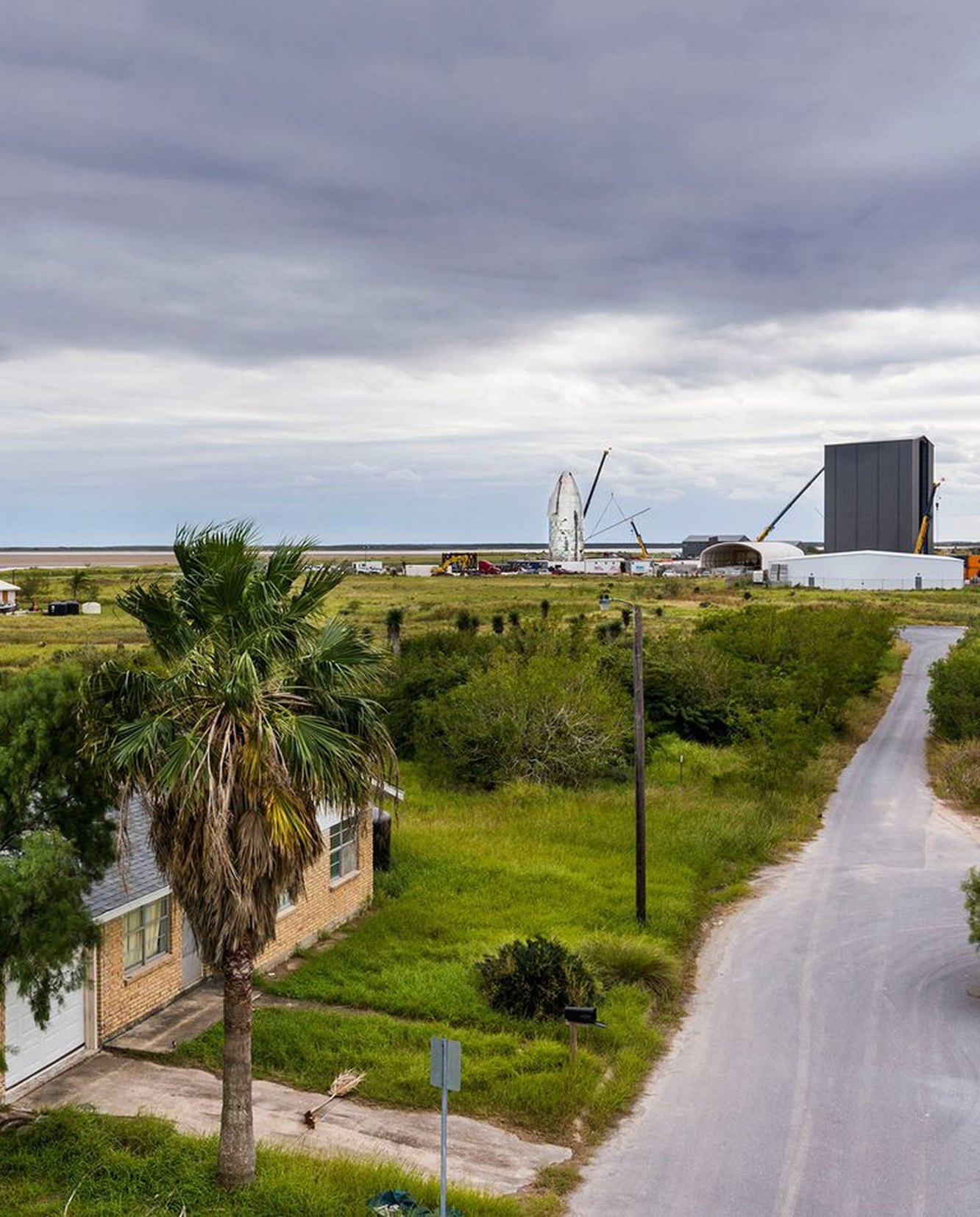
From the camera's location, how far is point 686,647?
49.4 m

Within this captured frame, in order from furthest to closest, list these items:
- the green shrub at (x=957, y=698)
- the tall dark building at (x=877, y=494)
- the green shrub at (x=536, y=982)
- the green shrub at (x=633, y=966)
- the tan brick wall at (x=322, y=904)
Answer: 1. the tall dark building at (x=877, y=494)
2. the green shrub at (x=957, y=698)
3. the tan brick wall at (x=322, y=904)
4. the green shrub at (x=633, y=966)
5. the green shrub at (x=536, y=982)

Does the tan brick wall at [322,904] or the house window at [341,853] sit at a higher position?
the house window at [341,853]

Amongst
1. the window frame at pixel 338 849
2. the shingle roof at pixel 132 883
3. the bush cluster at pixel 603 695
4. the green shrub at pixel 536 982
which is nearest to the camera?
the shingle roof at pixel 132 883

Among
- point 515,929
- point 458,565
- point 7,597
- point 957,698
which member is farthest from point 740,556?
point 515,929

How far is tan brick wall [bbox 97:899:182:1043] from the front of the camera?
16625 mm

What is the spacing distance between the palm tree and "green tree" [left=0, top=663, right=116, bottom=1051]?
0.58 m

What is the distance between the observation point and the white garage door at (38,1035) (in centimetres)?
1491

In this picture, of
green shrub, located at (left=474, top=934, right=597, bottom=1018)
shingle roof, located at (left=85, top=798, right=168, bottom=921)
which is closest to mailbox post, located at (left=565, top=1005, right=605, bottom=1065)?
green shrub, located at (left=474, top=934, right=597, bottom=1018)

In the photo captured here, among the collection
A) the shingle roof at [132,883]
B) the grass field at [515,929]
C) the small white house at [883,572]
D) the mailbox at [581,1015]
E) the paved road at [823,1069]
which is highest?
the small white house at [883,572]

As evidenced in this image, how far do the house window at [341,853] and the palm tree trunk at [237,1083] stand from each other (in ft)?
32.8

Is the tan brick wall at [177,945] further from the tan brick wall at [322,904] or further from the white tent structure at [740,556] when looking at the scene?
the white tent structure at [740,556]

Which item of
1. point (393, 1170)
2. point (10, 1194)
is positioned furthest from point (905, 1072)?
point (10, 1194)

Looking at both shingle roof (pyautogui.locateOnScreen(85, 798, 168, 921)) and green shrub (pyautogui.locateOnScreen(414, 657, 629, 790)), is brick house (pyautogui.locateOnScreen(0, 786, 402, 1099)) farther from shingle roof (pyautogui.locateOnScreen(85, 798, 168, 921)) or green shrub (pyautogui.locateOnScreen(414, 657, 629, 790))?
green shrub (pyautogui.locateOnScreen(414, 657, 629, 790))

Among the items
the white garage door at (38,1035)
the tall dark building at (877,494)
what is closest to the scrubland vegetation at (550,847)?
the white garage door at (38,1035)
